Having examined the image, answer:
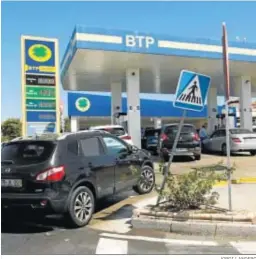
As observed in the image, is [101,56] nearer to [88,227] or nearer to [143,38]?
[143,38]

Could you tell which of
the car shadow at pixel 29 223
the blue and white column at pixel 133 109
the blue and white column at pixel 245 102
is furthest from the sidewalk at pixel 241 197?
the blue and white column at pixel 245 102

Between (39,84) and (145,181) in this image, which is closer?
(145,181)

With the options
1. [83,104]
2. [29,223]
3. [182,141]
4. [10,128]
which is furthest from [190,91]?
[10,128]

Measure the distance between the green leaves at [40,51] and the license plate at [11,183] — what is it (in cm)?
677

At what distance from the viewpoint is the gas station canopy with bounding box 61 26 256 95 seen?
57.9 feet

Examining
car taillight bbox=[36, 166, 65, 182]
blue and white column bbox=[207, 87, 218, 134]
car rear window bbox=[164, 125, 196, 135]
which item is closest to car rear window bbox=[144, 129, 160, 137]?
→ car rear window bbox=[164, 125, 196, 135]

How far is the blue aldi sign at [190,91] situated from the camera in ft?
23.9

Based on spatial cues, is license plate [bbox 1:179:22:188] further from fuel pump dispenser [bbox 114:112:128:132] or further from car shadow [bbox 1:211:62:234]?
fuel pump dispenser [bbox 114:112:128:132]

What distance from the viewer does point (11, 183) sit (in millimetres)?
6844

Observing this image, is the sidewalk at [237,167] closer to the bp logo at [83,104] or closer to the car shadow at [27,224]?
the car shadow at [27,224]

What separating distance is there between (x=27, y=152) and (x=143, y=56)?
1295cm

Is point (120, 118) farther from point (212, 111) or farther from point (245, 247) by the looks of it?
point (245, 247)

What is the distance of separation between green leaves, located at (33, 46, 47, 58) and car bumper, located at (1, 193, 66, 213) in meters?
6.98
